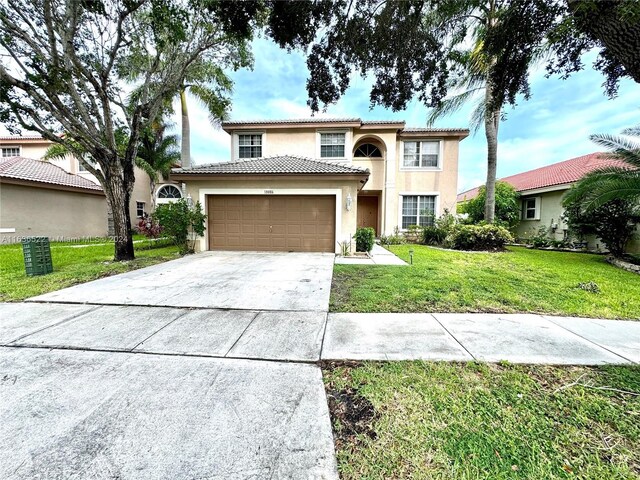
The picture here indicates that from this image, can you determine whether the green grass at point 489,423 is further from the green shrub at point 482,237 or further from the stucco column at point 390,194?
the stucco column at point 390,194

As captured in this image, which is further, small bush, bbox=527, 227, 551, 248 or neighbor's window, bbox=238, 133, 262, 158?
neighbor's window, bbox=238, 133, 262, 158

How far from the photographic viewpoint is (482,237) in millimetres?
11672

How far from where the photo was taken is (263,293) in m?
5.33

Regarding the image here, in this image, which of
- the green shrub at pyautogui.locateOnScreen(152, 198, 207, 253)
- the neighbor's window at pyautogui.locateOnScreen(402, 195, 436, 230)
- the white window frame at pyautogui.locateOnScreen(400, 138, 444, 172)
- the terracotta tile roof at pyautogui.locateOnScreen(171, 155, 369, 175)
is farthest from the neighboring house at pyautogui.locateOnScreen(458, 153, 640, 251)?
the green shrub at pyautogui.locateOnScreen(152, 198, 207, 253)

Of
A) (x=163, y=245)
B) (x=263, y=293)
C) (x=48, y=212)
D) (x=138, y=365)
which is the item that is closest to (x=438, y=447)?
(x=138, y=365)

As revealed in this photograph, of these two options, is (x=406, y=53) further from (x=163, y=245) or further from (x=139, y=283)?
(x=163, y=245)

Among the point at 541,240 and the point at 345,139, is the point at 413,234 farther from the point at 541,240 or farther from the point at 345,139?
the point at 345,139

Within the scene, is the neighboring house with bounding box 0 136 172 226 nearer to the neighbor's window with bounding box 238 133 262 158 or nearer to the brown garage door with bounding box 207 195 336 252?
the neighbor's window with bounding box 238 133 262 158

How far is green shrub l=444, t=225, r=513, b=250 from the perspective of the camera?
38.2ft

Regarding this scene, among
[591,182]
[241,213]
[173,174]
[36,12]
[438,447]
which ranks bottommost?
[438,447]

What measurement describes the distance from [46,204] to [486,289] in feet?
65.3

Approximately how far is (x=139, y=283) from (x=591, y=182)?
13.7 metres

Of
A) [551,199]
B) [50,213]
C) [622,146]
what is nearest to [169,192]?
[50,213]

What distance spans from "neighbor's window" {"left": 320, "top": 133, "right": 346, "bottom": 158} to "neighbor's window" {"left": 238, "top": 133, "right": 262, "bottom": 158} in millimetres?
3589
